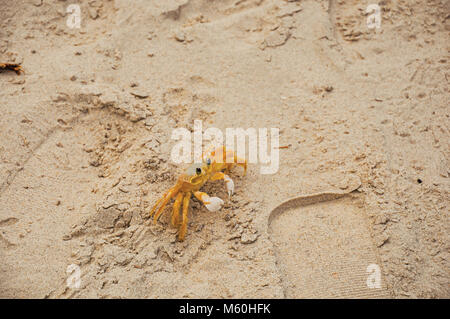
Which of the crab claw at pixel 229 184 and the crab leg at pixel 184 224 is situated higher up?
the crab claw at pixel 229 184

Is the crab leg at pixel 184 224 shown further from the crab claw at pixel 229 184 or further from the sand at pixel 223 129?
the crab claw at pixel 229 184

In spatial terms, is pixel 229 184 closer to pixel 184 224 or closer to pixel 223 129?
pixel 184 224

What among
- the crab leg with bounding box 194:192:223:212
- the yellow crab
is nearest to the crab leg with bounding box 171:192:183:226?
the yellow crab

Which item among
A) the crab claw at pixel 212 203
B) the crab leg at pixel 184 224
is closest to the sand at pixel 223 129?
the crab leg at pixel 184 224

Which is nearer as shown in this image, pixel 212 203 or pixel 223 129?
pixel 212 203

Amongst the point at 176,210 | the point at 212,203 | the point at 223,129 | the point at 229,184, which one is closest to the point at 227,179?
the point at 229,184

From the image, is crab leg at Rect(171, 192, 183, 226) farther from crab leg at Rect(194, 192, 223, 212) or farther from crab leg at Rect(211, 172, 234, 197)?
crab leg at Rect(211, 172, 234, 197)
